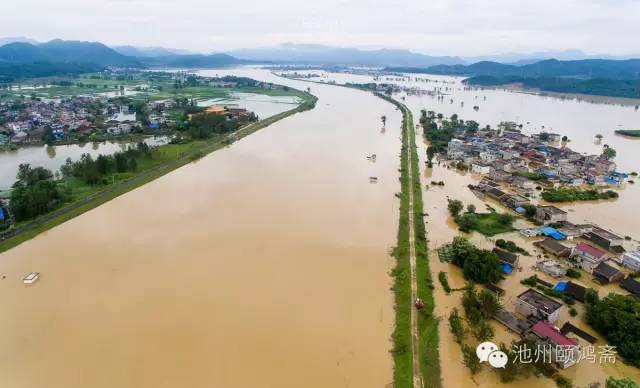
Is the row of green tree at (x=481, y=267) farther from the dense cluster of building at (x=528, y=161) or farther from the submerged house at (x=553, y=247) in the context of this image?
the dense cluster of building at (x=528, y=161)

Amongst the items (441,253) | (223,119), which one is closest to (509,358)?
(441,253)

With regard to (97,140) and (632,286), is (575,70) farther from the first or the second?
(97,140)

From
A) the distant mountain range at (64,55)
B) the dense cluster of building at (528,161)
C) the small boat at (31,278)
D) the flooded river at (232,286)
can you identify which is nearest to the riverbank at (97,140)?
the flooded river at (232,286)

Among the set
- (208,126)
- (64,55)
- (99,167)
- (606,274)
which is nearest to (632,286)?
(606,274)

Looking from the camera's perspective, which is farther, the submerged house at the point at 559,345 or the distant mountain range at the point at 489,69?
the distant mountain range at the point at 489,69

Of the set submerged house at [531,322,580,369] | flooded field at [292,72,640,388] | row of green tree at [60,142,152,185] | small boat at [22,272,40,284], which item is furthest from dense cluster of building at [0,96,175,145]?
submerged house at [531,322,580,369]

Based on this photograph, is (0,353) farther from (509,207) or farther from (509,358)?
(509,207)
